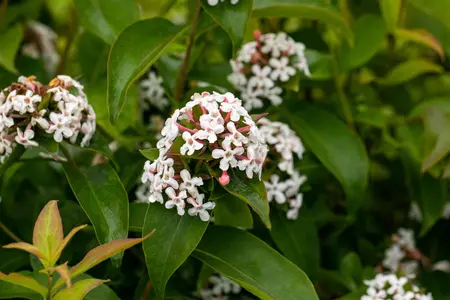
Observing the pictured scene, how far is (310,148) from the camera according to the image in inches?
66.8

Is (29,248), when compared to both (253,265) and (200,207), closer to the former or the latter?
(200,207)

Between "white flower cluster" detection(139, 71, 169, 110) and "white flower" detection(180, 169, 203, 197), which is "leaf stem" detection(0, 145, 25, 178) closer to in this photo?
"white flower" detection(180, 169, 203, 197)

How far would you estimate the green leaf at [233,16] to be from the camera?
1336 millimetres

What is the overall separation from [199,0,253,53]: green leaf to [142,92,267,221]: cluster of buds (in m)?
0.15

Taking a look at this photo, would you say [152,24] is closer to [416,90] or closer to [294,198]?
[294,198]

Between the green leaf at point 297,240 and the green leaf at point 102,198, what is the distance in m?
0.36

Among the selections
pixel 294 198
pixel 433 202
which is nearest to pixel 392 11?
pixel 433 202

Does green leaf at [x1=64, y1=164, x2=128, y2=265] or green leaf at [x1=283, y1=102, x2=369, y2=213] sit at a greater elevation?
green leaf at [x1=64, y1=164, x2=128, y2=265]

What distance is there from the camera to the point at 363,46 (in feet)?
6.38

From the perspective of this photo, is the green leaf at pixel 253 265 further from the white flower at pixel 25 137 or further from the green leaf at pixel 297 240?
the white flower at pixel 25 137

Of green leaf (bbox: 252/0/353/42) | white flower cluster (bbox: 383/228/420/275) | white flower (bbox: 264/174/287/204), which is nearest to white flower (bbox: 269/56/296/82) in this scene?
green leaf (bbox: 252/0/353/42)

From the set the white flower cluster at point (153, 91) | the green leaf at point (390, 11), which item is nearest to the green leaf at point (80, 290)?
the white flower cluster at point (153, 91)

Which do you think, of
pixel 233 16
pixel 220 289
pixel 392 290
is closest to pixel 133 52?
pixel 233 16

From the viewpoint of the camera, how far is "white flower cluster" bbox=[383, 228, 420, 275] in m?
1.87
